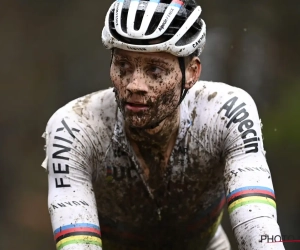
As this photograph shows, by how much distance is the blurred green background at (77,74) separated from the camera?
7.95 m

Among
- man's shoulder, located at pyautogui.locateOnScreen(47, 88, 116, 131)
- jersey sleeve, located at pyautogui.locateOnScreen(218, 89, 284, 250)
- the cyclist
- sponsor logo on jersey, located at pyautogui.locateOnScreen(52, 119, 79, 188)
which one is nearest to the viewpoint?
jersey sleeve, located at pyautogui.locateOnScreen(218, 89, 284, 250)

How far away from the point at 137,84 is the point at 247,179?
56 cm

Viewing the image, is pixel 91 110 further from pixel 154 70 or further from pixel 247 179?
pixel 247 179

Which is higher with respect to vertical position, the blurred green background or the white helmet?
the blurred green background

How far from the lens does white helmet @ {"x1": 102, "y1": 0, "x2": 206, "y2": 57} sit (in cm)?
326

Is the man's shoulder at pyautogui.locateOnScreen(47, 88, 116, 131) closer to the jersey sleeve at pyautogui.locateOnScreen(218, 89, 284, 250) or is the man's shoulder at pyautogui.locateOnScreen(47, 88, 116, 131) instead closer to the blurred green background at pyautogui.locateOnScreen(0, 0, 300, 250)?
the jersey sleeve at pyautogui.locateOnScreen(218, 89, 284, 250)

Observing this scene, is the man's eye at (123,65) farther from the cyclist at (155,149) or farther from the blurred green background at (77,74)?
the blurred green background at (77,74)

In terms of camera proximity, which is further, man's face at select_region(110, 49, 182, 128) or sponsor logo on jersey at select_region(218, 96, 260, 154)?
sponsor logo on jersey at select_region(218, 96, 260, 154)

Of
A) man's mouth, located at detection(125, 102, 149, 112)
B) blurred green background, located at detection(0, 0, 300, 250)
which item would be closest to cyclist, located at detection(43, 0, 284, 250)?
man's mouth, located at detection(125, 102, 149, 112)

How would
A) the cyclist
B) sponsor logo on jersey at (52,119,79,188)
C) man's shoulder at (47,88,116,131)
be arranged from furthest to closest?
1. man's shoulder at (47,88,116,131)
2. sponsor logo on jersey at (52,119,79,188)
3. the cyclist

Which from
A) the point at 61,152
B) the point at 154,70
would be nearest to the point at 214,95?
the point at 154,70

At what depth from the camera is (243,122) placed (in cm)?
347

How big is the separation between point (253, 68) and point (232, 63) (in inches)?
8.2

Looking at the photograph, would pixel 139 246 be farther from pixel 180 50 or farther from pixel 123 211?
pixel 180 50
